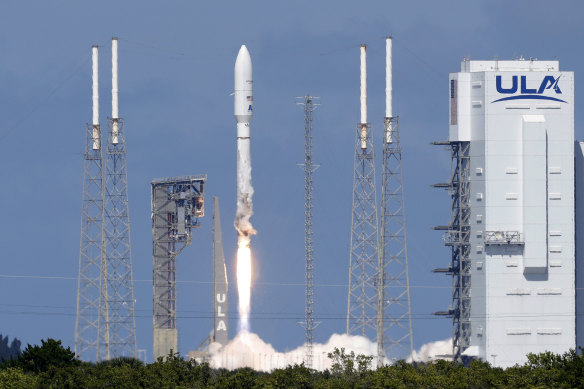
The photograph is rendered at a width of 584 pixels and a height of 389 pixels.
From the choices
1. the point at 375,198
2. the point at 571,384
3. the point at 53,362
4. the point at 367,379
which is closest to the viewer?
the point at 571,384

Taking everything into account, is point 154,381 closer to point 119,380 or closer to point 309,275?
point 119,380

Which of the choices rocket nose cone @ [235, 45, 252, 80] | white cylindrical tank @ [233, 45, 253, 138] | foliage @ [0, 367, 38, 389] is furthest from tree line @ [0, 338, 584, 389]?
rocket nose cone @ [235, 45, 252, 80]

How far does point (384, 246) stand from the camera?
19850 cm

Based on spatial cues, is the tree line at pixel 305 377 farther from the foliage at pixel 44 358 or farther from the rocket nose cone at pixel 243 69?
the rocket nose cone at pixel 243 69

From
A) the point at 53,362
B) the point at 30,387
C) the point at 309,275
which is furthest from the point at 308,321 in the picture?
the point at 30,387

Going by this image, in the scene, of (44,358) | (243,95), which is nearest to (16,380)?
(44,358)

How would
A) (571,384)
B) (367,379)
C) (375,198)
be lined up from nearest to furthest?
(571,384)
(367,379)
(375,198)

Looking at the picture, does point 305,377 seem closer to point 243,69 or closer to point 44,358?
point 44,358

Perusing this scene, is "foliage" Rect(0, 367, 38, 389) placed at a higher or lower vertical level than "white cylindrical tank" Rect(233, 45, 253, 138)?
lower

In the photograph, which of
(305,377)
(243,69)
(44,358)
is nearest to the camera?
(305,377)

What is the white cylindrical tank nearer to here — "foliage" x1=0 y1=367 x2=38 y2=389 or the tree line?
the tree line

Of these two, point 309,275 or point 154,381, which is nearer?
point 154,381

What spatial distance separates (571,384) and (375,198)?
4774 cm

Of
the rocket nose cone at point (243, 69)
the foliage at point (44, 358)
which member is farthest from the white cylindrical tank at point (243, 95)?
the foliage at point (44, 358)
